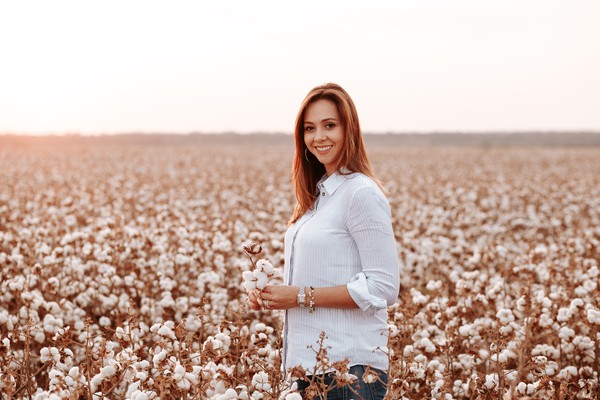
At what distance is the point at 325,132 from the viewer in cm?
299

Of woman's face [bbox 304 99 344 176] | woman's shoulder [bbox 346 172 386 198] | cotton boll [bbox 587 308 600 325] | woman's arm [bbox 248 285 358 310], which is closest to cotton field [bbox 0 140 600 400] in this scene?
cotton boll [bbox 587 308 600 325]

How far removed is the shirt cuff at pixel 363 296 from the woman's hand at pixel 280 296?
25cm

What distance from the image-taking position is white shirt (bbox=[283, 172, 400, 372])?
2760 millimetres

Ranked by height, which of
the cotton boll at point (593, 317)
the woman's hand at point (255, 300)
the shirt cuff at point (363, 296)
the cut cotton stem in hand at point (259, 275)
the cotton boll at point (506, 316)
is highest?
the cut cotton stem in hand at point (259, 275)

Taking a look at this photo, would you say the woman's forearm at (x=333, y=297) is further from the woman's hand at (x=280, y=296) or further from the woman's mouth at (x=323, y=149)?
the woman's mouth at (x=323, y=149)

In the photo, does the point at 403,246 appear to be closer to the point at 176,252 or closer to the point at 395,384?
the point at 176,252

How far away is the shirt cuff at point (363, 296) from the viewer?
272 centimetres

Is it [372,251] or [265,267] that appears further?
[372,251]

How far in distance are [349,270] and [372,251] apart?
0.16 metres

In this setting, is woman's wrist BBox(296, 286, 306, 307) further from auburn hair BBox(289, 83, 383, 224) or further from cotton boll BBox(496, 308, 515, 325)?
cotton boll BBox(496, 308, 515, 325)

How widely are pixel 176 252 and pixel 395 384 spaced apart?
4.20 metres

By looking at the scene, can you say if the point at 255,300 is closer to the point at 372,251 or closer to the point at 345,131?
the point at 372,251

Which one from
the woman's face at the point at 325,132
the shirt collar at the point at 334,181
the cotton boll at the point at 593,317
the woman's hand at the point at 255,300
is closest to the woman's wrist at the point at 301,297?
the woman's hand at the point at 255,300

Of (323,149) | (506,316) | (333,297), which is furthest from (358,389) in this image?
(506,316)
